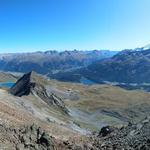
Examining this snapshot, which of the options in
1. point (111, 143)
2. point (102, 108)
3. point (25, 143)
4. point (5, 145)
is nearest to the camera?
point (5, 145)

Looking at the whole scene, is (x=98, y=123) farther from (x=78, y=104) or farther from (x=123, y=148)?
(x=123, y=148)

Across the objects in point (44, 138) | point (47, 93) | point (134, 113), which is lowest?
point (134, 113)

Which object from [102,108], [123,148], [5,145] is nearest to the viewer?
[5,145]

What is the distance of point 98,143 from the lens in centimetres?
5491

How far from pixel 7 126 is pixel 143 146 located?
17.9 meters

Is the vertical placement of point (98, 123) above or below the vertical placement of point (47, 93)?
below

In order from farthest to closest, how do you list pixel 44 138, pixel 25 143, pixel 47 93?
pixel 47 93 → pixel 44 138 → pixel 25 143

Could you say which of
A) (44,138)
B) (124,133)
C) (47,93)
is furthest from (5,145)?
(47,93)

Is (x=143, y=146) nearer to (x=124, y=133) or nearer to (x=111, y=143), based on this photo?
(x=111, y=143)

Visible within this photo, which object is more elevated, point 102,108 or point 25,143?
point 25,143

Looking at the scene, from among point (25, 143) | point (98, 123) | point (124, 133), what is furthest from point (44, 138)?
point (98, 123)

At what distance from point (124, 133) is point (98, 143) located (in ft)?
19.3

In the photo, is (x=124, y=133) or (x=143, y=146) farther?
(x=124, y=133)

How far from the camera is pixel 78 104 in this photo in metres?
177
